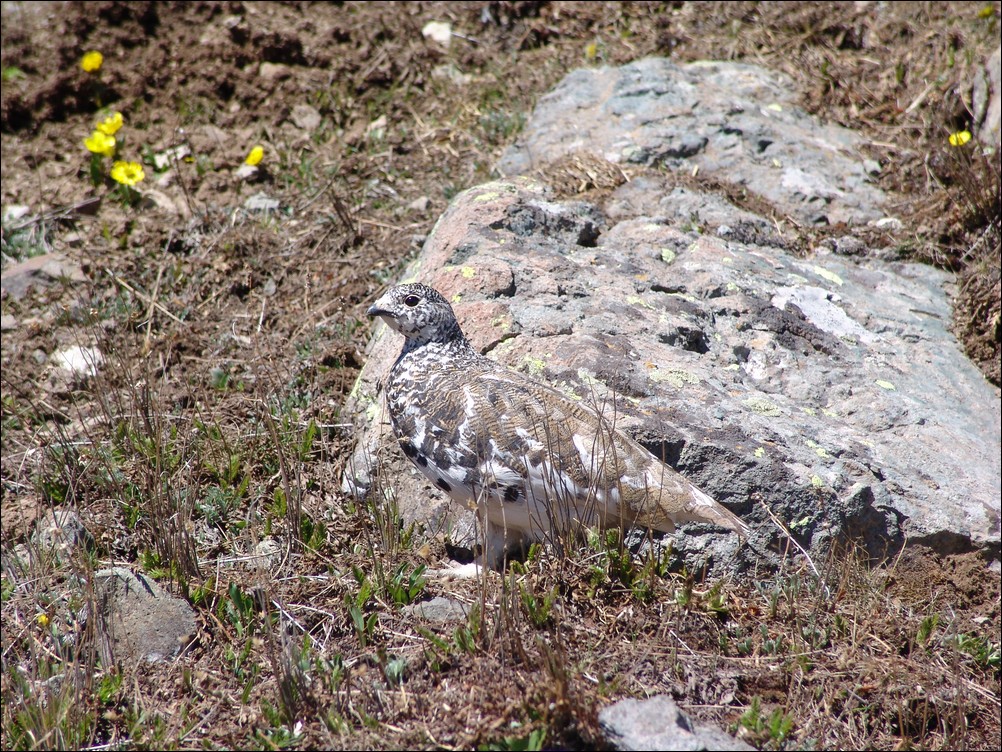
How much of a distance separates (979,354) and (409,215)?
12.0ft

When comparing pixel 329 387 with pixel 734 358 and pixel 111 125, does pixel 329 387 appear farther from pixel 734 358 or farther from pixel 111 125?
pixel 111 125

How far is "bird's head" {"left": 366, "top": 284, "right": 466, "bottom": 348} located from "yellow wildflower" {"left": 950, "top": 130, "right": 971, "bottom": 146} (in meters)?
3.94

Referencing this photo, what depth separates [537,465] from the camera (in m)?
3.61

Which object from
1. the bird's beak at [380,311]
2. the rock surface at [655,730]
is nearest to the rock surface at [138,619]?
the bird's beak at [380,311]

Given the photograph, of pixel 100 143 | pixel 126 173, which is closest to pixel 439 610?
pixel 126 173

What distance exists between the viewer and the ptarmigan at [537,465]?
11.8 ft

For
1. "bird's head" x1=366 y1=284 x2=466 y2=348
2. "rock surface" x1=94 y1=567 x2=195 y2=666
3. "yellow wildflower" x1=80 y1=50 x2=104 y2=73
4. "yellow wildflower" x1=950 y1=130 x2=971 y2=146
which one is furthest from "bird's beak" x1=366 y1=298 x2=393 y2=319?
"yellow wildflower" x1=80 y1=50 x2=104 y2=73

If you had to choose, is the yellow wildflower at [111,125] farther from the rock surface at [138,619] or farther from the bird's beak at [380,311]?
the rock surface at [138,619]

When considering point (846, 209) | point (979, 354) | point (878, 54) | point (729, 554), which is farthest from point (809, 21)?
point (729, 554)

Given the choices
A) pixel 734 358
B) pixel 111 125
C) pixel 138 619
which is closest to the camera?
pixel 138 619

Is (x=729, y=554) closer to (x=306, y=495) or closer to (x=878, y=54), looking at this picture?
(x=306, y=495)

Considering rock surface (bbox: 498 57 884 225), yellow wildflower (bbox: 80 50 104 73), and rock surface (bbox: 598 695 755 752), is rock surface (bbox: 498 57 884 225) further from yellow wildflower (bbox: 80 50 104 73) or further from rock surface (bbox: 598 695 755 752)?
rock surface (bbox: 598 695 755 752)

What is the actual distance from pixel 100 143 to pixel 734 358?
4729 mm

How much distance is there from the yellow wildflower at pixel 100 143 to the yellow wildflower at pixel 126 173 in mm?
118
